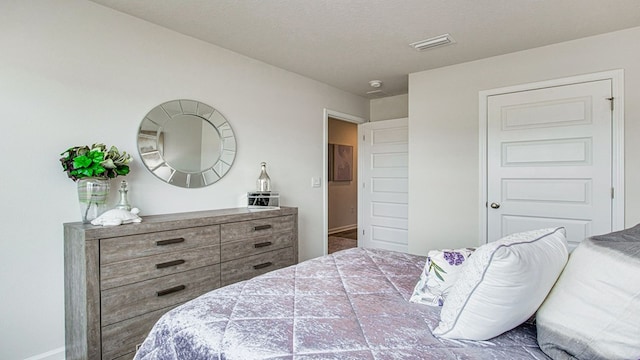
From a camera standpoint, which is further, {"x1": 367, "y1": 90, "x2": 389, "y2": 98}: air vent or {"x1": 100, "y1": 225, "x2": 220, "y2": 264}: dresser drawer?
{"x1": 367, "y1": 90, "x2": 389, "y2": 98}: air vent

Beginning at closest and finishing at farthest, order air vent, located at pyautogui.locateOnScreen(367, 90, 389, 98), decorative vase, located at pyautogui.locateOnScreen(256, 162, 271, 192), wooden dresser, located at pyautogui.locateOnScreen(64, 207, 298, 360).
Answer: wooden dresser, located at pyautogui.locateOnScreen(64, 207, 298, 360) → decorative vase, located at pyautogui.locateOnScreen(256, 162, 271, 192) → air vent, located at pyautogui.locateOnScreen(367, 90, 389, 98)

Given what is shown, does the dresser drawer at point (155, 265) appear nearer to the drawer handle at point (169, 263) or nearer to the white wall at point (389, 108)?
the drawer handle at point (169, 263)

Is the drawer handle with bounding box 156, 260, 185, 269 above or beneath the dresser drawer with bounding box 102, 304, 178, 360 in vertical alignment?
above

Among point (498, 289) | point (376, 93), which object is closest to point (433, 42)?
point (376, 93)

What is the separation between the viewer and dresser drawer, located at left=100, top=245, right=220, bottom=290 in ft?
6.06

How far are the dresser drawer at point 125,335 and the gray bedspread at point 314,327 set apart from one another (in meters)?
0.79

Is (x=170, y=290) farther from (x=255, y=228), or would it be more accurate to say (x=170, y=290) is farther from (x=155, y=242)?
(x=255, y=228)

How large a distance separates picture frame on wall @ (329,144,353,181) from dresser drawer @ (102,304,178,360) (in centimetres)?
495

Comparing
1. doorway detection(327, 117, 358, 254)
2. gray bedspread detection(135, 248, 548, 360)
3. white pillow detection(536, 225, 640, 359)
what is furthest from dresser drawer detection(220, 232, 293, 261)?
doorway detection(327, 117, 358, 254)

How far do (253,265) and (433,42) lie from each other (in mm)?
2483

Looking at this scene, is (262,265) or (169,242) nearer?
(169,242)

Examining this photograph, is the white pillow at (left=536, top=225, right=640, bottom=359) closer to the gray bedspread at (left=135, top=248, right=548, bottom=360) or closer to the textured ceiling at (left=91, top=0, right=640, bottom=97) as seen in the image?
the gray bedspread at (left=135, top=248, right=548, bottom=360)

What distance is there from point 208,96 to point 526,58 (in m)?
3.01

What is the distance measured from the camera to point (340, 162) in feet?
22.7
